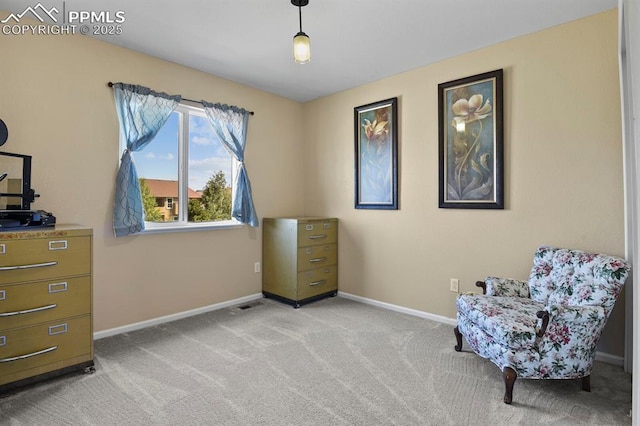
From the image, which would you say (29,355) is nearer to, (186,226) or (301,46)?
(186,226)

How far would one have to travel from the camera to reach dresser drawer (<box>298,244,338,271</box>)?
12.1 ft

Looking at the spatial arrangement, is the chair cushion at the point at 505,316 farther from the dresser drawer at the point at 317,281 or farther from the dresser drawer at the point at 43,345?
the dresser drawer at the point at 43,345

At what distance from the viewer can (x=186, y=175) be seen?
11.2 feet

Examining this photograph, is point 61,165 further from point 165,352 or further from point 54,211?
point 165,352

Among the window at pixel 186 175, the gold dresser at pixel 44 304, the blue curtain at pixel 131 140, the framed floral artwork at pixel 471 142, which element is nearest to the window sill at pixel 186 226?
the window at pixel 186 175

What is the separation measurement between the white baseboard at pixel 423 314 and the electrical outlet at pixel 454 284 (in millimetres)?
282

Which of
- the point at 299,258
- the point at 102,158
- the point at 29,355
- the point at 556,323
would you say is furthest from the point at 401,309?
the point at 102,158

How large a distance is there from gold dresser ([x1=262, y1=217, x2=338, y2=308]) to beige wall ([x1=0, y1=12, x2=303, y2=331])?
306 millimetres

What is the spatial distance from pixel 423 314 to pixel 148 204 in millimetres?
2877

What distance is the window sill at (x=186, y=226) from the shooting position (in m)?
3.10

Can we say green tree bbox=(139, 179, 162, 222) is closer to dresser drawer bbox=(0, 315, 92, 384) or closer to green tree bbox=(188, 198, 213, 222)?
green tree bbox=(188, 198, 213, 222)

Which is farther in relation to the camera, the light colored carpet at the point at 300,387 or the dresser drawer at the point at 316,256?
the dresser drawer at the point at 316,256

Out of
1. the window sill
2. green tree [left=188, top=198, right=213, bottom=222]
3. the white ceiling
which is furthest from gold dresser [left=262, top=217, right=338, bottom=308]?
the white ceiling

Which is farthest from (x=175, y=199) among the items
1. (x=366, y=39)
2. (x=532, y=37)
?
(x=532, y=37)
